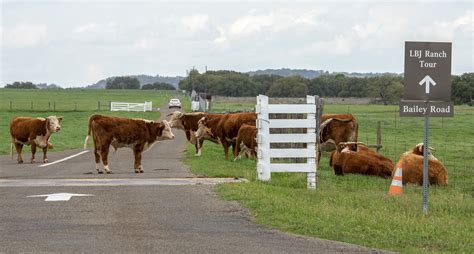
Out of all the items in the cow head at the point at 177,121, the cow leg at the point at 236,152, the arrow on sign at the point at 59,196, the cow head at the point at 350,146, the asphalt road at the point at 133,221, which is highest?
the cow head at the point at 177,121

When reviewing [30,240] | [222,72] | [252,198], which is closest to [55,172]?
[252,198]

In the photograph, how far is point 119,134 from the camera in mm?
20625

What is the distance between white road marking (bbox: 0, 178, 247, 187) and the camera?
1658cm

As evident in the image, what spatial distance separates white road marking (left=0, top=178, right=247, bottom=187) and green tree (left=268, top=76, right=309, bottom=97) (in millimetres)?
72115

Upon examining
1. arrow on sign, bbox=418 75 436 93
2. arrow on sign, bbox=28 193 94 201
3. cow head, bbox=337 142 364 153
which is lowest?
arrow on sign, bbox=28 193 94 201

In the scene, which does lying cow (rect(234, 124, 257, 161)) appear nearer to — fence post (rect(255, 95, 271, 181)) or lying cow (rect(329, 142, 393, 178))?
lying cow (rect(329, 142, 393, 178))

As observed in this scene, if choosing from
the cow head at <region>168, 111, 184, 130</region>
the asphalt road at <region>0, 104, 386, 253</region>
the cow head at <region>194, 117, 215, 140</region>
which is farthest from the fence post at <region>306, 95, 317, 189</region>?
the cow head at <region>168, 111, 184, 130</region>

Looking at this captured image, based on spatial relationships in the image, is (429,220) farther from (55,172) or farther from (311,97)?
(55,172)

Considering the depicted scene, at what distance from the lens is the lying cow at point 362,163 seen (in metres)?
20.7

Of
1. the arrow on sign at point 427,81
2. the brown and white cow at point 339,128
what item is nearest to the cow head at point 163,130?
the brown and white cow at point 339,128

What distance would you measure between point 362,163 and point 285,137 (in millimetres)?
4544

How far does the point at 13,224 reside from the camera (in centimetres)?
1125

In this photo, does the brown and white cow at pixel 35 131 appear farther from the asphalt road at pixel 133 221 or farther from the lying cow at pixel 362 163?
the lying cow at pixel 362 163

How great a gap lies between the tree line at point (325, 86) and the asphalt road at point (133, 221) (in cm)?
6739
